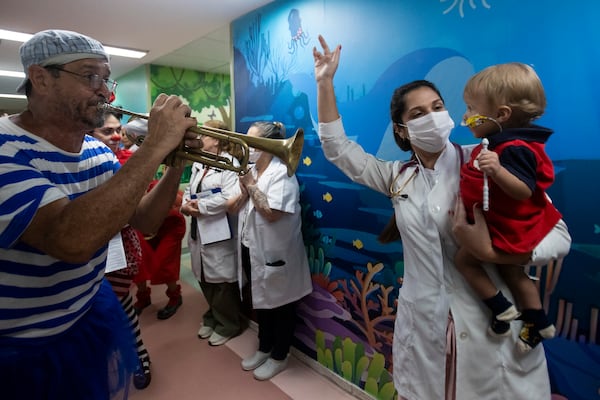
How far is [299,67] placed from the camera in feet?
7.13

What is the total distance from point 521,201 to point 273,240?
1.46 m

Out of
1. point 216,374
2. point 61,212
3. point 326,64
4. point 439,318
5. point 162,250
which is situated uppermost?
point 326,64

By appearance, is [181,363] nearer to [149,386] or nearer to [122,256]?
[149,386]

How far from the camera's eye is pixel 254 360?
2.37 metres

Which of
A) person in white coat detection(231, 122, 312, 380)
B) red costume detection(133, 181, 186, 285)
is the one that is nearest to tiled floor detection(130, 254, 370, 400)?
person in white coat detection(231, 122, 312, 380)

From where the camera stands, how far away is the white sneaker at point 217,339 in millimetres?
2654

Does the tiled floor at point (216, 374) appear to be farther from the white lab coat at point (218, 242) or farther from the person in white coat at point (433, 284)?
the person in white coat at point (433, 284)

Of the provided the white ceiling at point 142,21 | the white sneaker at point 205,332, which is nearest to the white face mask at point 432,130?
the white ceiling at point 142,21

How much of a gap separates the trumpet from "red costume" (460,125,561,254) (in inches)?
24.5

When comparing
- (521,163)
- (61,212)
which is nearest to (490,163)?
(521,163)

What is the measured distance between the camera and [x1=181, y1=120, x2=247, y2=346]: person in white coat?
8.34ft

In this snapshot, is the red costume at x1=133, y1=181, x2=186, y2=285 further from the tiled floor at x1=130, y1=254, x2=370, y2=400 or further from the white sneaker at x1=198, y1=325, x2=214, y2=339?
the white sneaker at x1=198, y1=325, x2=214, y2=339

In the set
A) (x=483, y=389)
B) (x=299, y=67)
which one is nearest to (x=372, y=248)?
(x=483, y=389)

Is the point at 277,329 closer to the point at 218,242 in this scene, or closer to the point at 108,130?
the point at 218,242
